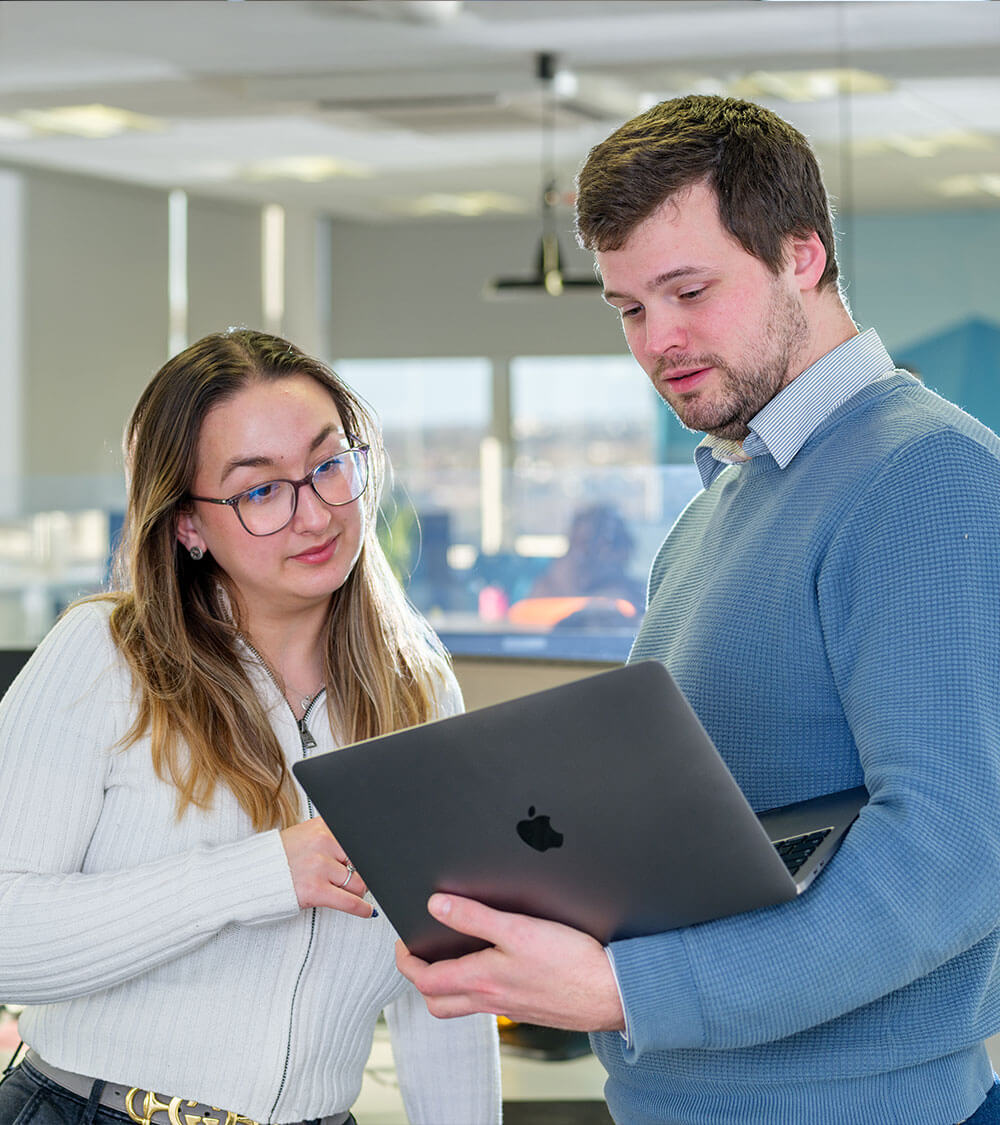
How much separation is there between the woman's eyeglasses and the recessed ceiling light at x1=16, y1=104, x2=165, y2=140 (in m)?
5.59

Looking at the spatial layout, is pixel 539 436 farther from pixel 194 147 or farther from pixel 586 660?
pixel 586 660

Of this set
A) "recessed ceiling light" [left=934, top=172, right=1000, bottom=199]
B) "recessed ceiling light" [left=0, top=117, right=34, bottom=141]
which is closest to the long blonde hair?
"recessed ceiling light" [left=934, top=172, right=1000, bottom=199]

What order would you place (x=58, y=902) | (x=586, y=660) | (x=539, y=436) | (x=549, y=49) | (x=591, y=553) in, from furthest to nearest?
(x=539, y=436) → (x=591, y=553) → (x=549, y=49) → (x=586, y=660) → (x=58, y=902)

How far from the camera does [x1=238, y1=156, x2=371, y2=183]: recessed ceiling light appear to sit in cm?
710

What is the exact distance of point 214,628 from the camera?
146 cm

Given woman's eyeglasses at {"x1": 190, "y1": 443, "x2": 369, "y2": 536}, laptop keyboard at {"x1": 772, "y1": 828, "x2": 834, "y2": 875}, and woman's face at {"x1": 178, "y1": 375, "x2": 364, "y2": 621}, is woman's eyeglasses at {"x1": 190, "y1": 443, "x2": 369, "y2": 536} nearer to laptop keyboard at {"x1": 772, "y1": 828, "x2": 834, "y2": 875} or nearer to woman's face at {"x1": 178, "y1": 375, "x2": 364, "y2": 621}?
woman's face at {"x1": 178, "y1": 375, "x2": 364, "y2": 621}

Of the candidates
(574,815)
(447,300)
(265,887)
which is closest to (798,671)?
(574,815)

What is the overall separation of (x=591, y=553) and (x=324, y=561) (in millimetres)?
5140

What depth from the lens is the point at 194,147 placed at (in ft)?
22.8

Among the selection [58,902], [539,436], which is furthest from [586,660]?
[539,436]

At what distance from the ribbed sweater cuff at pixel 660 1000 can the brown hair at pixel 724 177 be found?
0.57m

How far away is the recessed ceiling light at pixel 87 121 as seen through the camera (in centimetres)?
646

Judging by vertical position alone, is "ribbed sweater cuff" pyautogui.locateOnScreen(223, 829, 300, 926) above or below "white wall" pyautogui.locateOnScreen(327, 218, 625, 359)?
below

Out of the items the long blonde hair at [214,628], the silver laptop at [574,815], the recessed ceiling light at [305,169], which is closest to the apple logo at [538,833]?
the silver laptop at [574,815]
